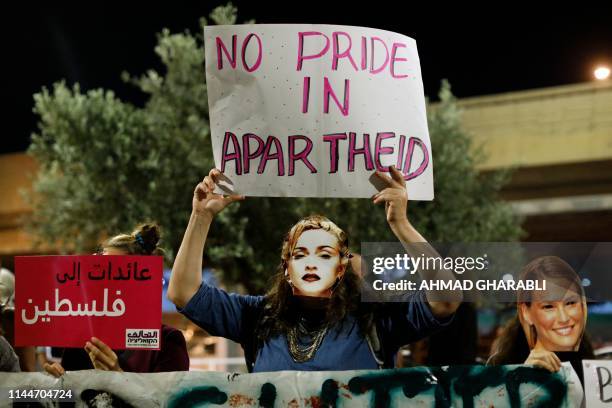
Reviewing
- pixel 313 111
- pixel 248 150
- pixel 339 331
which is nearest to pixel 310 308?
pixel 339 331

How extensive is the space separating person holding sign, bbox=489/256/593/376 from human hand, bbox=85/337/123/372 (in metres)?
1.63

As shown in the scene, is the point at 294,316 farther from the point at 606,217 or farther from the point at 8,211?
the point at 8,211

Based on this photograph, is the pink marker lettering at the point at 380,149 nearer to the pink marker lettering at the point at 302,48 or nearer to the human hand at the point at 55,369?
the pink marker lettering at the point at 302,48

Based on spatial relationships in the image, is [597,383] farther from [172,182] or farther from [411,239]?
[172,182]

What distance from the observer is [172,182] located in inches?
643

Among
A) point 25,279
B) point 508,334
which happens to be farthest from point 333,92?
point 25,279

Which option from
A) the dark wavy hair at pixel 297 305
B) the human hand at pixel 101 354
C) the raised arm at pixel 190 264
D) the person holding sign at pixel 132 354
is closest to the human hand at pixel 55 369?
the person holding sign at pixel 132 354

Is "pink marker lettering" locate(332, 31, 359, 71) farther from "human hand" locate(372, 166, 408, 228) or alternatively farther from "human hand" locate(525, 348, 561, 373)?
"human hand" locate(525, 348, 561, 373)

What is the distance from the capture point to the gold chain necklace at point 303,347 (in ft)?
12.8

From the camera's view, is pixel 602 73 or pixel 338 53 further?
pixel 602 73

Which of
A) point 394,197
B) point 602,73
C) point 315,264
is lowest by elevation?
point 315,264

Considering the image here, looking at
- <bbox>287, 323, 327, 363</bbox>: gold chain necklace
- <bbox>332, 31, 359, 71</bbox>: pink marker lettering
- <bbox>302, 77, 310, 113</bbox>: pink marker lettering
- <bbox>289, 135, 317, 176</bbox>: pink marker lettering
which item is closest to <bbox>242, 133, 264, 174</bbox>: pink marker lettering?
<bbox>289, 135, 317, 176</bbox>: pink marker lettering

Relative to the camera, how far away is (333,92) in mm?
4266

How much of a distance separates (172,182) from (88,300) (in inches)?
482
